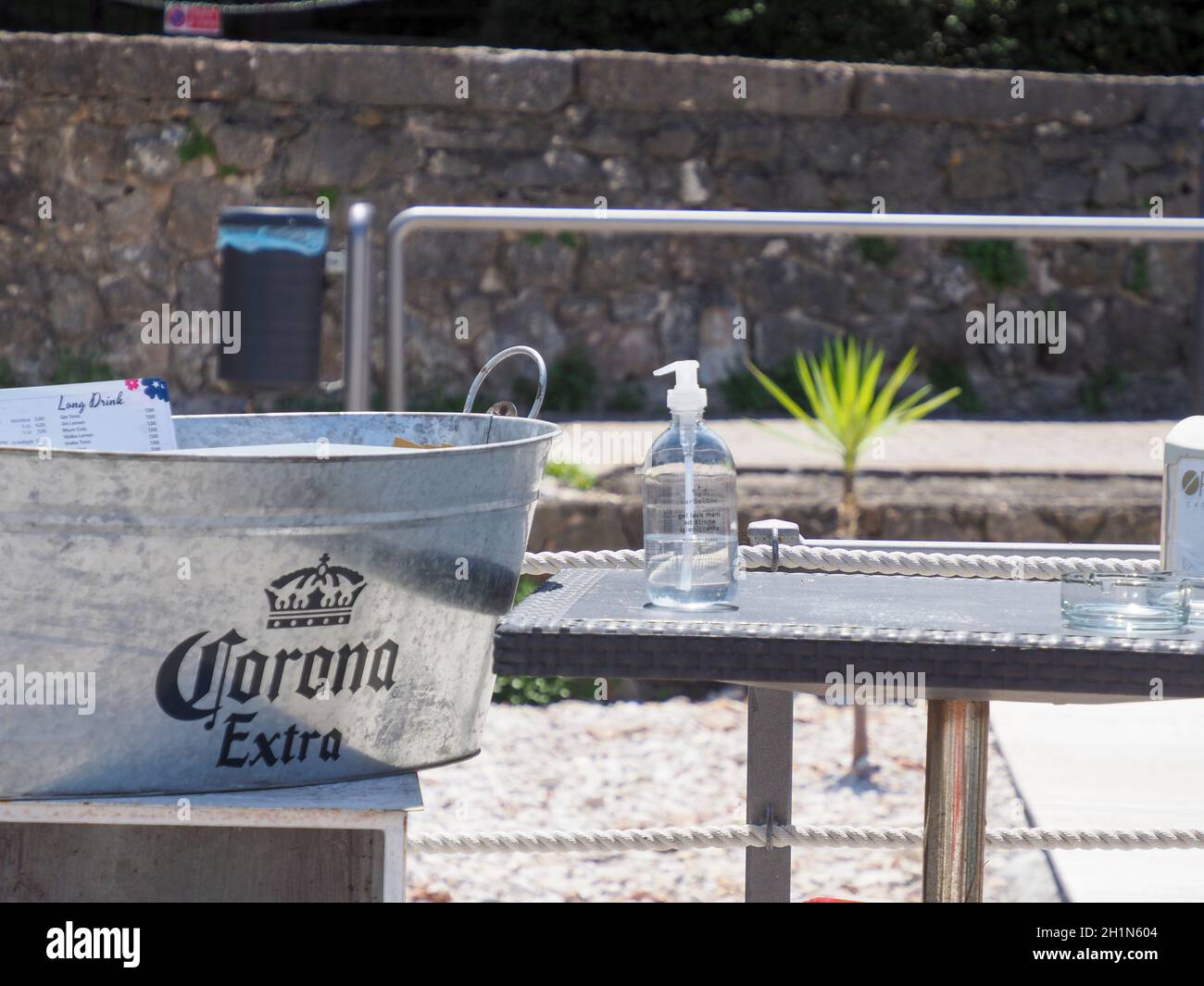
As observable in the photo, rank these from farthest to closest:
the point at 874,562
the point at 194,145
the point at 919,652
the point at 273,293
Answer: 1. the point at 194,145
2. the point at 273,293
3. the point at 874,562
4. the point at 919,652

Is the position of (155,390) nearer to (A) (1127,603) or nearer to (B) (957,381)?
(A) (1127,603)

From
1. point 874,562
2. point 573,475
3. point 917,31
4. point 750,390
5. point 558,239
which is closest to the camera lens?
point 874,562

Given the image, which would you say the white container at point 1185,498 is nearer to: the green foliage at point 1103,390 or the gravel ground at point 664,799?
the gravel ground at point 664,799

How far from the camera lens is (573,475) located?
3877 mm

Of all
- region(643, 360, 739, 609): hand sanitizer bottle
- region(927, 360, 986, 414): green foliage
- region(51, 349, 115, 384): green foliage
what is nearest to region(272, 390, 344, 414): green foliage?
region(51, 349, 115, 384): green foliage

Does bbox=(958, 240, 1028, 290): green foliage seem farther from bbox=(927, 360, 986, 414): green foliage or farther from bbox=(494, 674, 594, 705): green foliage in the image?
bbox=(494, 674, 594, 705): green foliage

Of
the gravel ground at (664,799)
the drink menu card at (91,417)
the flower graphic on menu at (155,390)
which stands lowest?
the gravel ground at (664,799)

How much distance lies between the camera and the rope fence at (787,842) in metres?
1.53

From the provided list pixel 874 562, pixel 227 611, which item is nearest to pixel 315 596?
pixel 227 611

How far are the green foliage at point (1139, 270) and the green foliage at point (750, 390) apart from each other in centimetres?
120

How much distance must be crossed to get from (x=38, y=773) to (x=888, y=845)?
86cm

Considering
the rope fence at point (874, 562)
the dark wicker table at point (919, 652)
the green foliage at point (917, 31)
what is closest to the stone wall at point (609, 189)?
the green foliage at point (917, 31)

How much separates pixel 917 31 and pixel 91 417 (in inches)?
248

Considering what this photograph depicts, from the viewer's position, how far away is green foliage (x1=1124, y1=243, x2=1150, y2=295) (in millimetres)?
5086
